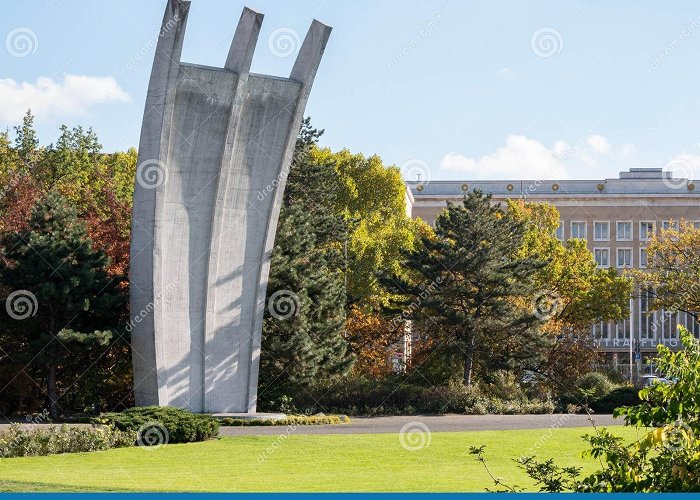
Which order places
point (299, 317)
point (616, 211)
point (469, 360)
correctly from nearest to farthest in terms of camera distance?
point (299, 317)
point (469, 360)
point (616, 211)

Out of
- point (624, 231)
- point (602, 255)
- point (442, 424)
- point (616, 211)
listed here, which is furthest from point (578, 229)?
point (442, 424)

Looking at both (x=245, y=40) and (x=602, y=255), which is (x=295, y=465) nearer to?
(x=245, y=40)

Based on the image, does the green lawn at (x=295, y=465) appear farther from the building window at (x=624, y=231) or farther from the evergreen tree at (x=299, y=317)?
the building window at (x=624, y=231)

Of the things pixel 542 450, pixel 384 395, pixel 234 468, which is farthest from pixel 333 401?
pixel 234 468

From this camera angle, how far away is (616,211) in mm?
81000

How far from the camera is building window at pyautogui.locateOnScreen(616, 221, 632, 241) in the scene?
268ft

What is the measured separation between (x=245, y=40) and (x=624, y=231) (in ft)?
197

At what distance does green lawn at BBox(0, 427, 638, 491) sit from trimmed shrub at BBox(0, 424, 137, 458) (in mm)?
672

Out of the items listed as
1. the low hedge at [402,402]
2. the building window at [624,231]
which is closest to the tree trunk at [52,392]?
the low hedge at [402,402]

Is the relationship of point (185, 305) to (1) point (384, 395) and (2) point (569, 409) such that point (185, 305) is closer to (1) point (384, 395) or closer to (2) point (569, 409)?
(1) point (384, 395)

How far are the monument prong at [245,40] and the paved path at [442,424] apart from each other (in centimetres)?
977

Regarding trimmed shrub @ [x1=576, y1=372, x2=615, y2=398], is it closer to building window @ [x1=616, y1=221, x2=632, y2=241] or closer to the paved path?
the paved path

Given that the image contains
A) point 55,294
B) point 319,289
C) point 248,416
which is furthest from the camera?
point 319,289

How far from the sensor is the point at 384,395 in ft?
119
